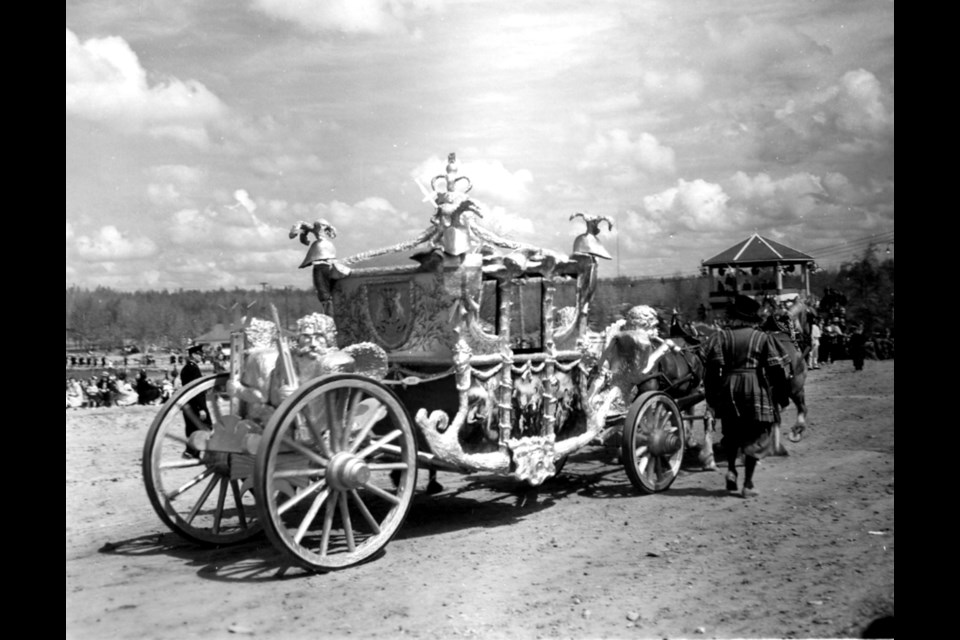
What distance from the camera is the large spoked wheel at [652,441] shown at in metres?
6.65

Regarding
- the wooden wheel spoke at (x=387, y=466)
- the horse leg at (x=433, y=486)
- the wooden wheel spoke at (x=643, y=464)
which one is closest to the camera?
the wooden wheel spoke at (x=387, y=466)

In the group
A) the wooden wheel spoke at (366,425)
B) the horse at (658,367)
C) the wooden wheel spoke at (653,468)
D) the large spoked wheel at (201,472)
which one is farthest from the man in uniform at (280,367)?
the wooden wheel spoke at (653,468)

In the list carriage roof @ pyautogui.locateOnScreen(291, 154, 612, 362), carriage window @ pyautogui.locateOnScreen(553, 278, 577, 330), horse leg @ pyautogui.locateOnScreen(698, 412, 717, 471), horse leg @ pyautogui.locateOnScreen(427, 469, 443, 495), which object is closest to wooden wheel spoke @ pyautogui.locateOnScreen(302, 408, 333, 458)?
carriage roof @ pyautogui.locateOnScreen(291, 154, 612, 362)

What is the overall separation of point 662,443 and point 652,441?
0.34ft

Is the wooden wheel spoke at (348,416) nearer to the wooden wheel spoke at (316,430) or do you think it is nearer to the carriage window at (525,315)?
the wooden wheel spoke at (316,430)

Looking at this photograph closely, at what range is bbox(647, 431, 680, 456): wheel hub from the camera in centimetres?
692

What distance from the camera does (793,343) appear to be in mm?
8789

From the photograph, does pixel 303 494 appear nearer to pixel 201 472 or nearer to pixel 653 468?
pixel 201 472

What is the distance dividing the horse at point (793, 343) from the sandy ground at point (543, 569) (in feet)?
1.77

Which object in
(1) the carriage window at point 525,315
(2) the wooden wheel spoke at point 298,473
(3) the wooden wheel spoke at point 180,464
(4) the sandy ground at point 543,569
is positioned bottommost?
(4) the sandy ground at point 543,569

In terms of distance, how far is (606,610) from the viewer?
13.6ft

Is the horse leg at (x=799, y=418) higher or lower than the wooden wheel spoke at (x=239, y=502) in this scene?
higher

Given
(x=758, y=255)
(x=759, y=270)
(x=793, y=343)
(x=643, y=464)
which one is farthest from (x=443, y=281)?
(x=759, y=270)

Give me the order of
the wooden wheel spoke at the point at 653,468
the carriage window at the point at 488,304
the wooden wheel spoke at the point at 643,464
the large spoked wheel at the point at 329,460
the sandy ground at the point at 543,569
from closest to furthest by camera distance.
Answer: the sandy ground at the point at 543,569 → the large spoked wheel at the point at 329,460 → the wooden wheel spoke at the point at 643,464 → the wooden wheel spoke at the point at 653,468 → the carriage window at the point at 488,304
